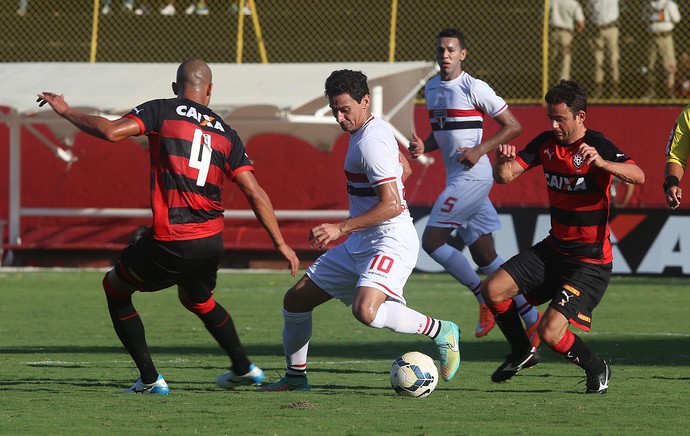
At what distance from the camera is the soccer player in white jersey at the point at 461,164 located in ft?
33.7

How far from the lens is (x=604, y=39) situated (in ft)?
69.7

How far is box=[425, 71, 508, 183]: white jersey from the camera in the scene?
34.4 ft

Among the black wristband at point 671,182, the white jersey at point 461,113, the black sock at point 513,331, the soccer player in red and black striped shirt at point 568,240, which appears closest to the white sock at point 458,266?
the white jersey at point 461,113

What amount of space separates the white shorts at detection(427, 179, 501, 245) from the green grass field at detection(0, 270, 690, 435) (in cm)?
103

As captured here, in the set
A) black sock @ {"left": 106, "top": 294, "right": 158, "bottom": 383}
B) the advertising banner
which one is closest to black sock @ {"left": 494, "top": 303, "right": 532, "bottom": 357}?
black sock @ {"left": 106, "top": 294, "right": 158, "bottom": 383}

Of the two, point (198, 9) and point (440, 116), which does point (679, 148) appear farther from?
point (198, 9)

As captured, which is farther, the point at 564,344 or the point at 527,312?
the point at 527,312

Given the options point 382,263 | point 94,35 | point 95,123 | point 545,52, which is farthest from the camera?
point 94,35

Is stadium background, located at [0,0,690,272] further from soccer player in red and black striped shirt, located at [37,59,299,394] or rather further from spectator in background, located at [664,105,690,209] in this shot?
soccer player in red and black striped shirt, located at [37,59,299,394]

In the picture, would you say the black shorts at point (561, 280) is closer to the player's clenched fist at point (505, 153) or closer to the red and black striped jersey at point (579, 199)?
the red and black striped jersey at point (579, 199)

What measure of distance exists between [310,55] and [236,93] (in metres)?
3.33

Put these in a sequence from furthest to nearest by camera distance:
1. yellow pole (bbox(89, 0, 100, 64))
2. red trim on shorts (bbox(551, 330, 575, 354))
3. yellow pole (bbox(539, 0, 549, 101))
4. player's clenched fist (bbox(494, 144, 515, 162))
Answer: yellow pole (bbox(89, 0, 100, 64)) → yellow pole (bbox(539, 0, 549, 101)) → player's clenched fist (bbox(494, 144, 515, 162)) → red trim on shorts (bbox(551, 330, 575, 354))

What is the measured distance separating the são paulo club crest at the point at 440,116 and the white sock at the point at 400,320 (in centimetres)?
352

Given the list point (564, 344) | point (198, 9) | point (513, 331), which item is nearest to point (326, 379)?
point (513, 331)
